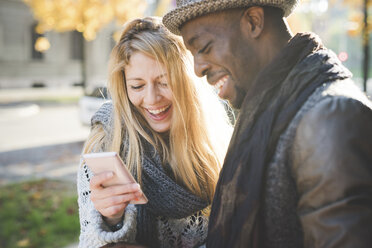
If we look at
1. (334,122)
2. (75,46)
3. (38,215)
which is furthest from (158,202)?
(75,46)

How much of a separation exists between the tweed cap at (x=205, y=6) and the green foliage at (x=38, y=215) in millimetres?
3355

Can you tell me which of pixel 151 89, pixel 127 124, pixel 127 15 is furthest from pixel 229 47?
pixel 127 15

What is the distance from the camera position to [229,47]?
5.25ft

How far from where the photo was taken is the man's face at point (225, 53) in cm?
159

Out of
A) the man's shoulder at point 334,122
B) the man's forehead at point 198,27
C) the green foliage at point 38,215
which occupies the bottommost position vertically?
the green foliage at point 38,215

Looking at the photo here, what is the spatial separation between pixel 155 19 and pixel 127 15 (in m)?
9.72

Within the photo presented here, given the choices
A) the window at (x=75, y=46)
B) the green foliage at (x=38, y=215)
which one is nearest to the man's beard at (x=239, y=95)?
the green foliage at (x=38, y=215)

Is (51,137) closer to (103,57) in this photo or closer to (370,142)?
(370,142)

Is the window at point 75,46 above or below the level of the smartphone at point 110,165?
above

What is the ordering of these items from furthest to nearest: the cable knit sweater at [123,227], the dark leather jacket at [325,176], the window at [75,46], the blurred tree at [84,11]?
the window at [75,46] → the blurred tree at [84,11] → the cable knit sweater at [123,227] → the dark leather jacket at [325,176]

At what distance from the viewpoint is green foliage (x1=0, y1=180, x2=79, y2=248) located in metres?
4.22

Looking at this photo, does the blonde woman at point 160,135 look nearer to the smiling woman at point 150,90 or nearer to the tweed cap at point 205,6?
the smiling woman at point 150,90

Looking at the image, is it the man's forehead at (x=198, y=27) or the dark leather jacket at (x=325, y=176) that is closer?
the dark leather jacket at (x=325, y=176)

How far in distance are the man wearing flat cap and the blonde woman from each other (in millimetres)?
846
